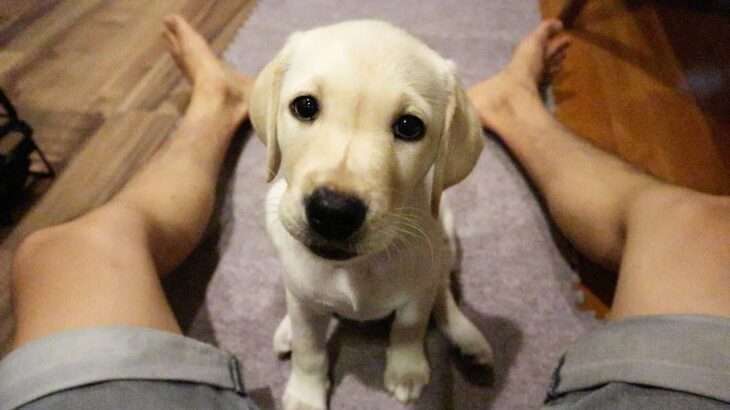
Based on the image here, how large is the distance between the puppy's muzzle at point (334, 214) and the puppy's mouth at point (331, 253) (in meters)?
0.02

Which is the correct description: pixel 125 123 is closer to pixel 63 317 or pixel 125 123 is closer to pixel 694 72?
pixel 63 317

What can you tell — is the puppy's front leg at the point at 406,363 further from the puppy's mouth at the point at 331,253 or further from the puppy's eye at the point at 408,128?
the puppy's eye at the point at 408,128

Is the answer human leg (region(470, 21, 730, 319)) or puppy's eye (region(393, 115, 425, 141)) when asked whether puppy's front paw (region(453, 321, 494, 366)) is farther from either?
puppy's eye (region(393, 115, 425, 141))

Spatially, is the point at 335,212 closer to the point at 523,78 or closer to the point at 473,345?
the point at 473,345

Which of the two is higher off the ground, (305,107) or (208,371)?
(305,107)

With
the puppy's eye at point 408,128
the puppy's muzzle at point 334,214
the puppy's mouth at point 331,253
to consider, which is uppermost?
the puppy's eye at point 408,128

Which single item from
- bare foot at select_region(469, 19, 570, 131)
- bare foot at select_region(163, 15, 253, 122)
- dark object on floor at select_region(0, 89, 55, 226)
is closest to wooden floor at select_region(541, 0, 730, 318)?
bare foot at select_region(469, 19, 570, 131)

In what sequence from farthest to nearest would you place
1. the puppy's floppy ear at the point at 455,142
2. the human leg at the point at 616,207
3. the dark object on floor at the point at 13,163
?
1. the dark object on floor at the point at 13,163
2. the human leg at the point at 616,207
3. the puppy's floppy ear at the point at 455,142

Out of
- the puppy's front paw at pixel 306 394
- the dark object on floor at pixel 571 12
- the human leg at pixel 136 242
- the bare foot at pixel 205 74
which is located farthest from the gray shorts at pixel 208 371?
the dark object on floor at pixel 571 12

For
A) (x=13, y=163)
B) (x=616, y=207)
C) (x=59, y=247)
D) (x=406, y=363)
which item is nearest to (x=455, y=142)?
(x=406, y=363)

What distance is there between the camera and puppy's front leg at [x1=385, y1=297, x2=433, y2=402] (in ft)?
4.27

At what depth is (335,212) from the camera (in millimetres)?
818

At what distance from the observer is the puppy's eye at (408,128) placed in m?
0.91

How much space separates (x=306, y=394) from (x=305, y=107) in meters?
0.74
